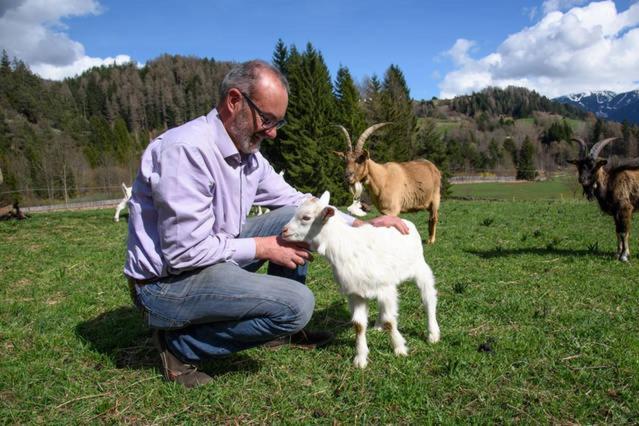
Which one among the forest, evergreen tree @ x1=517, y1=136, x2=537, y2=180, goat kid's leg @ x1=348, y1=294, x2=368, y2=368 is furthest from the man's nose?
evergreen tree @ x1=517, y1=136, x2=537, y2=180

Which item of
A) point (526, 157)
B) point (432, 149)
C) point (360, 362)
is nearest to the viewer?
point (360, 362)

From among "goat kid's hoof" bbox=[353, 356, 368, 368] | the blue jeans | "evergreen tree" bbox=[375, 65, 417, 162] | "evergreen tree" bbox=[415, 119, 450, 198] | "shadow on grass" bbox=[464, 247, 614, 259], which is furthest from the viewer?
"evergreen tree" bbox=[415, 119, 450, 198]

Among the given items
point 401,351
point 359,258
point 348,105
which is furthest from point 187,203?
point 348,105

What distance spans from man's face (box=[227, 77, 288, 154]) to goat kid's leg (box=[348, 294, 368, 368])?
1.48 m

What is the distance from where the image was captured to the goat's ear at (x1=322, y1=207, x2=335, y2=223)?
3.40 metres

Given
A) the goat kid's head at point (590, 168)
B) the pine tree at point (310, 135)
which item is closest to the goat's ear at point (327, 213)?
the goat kid's head at point (590, 168)

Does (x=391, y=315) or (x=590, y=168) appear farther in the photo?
(x=590, y=168)

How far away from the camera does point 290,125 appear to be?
1405 inches

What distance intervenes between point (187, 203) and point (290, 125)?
111ft

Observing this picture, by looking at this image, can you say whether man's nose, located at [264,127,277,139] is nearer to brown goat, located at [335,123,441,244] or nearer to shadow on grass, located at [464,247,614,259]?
shadow on grass, located at [464,247,614,259]

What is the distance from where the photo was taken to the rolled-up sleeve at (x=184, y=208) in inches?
109

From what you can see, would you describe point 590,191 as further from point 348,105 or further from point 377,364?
point 348,105

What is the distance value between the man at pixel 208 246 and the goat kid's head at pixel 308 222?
147 millimetres

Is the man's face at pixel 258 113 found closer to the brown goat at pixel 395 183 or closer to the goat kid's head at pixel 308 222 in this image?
the goat kid's head at pixel 308 222
